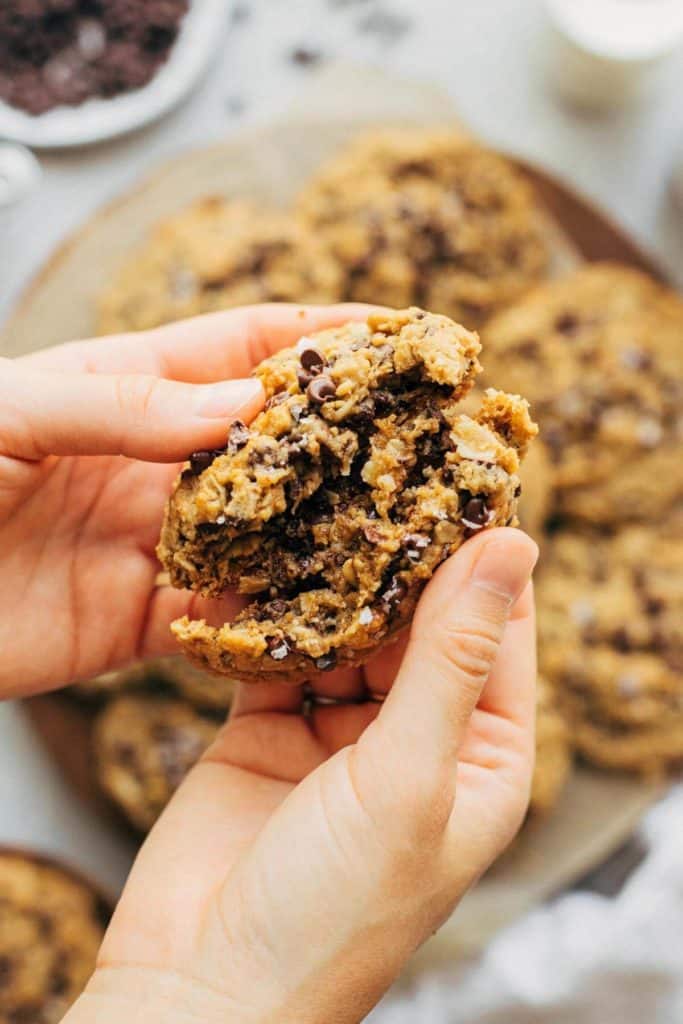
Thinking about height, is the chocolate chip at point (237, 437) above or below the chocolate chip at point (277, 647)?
above

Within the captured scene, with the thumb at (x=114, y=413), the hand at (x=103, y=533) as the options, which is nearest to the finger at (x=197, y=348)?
the hand at (x=103, y=533)

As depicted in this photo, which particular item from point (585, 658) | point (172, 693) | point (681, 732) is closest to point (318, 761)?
point (172, 693)

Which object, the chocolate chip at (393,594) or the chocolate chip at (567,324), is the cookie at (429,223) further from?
the chocolate chip at (393,594)

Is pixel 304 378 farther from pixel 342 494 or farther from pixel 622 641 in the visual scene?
pixel 622 641

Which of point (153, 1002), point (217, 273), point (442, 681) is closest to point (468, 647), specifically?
point (442, 681)

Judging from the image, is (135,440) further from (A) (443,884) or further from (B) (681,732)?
(B) (681,732)

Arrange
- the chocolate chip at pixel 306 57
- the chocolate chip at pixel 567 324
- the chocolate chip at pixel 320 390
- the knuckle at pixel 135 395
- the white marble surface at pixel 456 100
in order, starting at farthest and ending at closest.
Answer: the chocolate chip at pixel 306 57 → the white marble surface at pixel 456 100 → the chocolate chip at pixel 567 324 → the knuckle at pixel 135 395 → the chocolate chip at pixel 320 390
